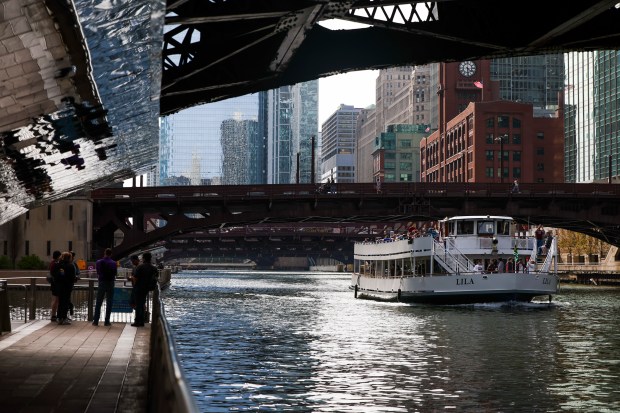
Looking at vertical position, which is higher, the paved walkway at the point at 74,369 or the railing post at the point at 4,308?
the railing post at the point at 4,308

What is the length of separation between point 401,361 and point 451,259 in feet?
113

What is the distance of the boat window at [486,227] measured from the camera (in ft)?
206

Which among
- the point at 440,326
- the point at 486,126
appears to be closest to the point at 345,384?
the point at 440,326

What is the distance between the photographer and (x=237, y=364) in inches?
1085

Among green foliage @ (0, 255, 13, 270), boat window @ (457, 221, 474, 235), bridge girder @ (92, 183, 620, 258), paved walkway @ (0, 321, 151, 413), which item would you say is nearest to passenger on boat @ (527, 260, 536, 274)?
boat window @ (457, 221, 474, 235)

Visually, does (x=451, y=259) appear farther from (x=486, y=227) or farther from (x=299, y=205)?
(x=299, y=205)

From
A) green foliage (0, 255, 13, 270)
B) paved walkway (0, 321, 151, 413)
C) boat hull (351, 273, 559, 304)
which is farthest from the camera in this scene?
green foliage (0, 255, 13, 270)

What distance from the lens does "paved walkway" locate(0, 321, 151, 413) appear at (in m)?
14.3

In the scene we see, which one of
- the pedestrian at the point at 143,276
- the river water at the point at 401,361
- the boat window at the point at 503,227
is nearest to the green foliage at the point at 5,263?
the river water at the point at 401,361

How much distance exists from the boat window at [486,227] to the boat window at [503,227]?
702mm

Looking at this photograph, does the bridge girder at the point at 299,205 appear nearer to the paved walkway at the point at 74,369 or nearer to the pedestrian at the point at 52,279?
the pedestrian at the point at 52,279

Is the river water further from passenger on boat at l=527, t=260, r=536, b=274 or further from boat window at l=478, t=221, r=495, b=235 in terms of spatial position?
boat window at l=478, t=221, r=495, b=235

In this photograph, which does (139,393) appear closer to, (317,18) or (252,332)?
(317,18)

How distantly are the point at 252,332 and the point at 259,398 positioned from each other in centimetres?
1910
